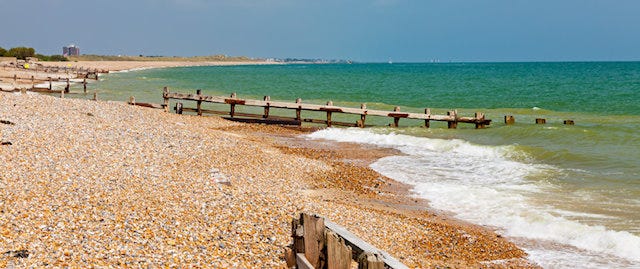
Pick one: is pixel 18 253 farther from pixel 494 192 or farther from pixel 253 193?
pixel 494 192

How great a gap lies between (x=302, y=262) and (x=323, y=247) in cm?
30

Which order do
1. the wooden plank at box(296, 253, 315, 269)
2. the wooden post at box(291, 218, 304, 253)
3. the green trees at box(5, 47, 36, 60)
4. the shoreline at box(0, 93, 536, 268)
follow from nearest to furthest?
the wooden plank at box(296, 253, 315, 269)
the wooden post at box(291, 218, 304, 253)
the shoreline at box(0, 93, 536, 268)
the green trees at box(5, 47, 36, 60)

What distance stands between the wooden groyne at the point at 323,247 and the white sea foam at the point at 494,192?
4.69 metres

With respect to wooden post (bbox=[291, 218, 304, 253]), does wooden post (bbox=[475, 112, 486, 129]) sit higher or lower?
higher

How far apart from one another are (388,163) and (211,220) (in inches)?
411

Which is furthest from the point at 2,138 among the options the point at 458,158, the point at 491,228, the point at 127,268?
the point at 458,158

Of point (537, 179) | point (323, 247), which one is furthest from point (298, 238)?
point (537, 179)

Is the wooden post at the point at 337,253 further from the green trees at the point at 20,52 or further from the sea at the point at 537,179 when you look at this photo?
the green trees at the point at 20,52

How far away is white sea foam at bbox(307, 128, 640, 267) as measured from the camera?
10.1 metres

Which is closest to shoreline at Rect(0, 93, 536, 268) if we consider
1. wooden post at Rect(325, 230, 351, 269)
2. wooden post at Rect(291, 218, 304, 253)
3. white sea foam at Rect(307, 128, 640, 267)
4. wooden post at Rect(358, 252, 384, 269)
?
white sea foam at Rect(307, 128, 640, 267)

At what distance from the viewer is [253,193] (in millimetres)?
11453

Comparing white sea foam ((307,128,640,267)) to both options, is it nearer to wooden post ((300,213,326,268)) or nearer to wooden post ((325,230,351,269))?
wooden post ((300,213,326,268))

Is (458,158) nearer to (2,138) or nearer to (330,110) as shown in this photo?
(330,110)

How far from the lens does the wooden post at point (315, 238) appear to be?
6.42 m
